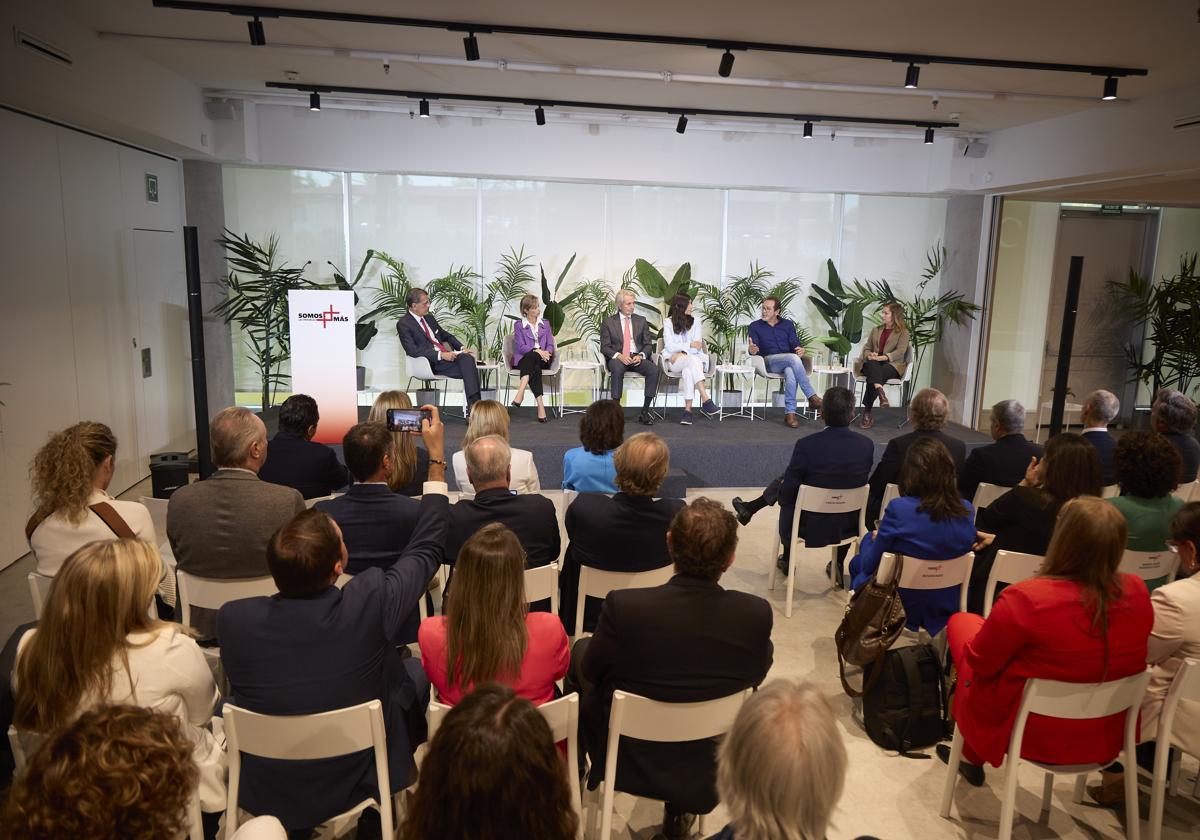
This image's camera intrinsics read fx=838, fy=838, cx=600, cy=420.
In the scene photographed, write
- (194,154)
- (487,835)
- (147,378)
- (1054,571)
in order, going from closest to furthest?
(487,835) → (1054,571) → (147,378) → (194,154)

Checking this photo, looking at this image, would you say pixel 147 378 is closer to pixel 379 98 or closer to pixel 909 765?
pixel 379 98

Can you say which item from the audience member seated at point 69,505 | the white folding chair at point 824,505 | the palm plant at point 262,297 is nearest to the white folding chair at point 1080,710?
the white folding chair at point 824,505

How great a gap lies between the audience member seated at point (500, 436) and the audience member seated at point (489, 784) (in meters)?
2.46

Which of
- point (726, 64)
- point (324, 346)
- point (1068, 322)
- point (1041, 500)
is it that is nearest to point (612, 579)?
point (1041, 500)

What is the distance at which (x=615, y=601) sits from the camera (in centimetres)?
223

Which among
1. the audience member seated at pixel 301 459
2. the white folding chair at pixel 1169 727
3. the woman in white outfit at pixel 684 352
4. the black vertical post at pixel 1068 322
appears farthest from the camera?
the woman in white outfit at pixel 684 352

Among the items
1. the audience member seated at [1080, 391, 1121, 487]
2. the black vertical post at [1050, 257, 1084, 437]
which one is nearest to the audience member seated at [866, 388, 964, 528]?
the audience member seated at [1080, 391, 1121, 487]

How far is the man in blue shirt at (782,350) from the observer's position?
8.02 metres

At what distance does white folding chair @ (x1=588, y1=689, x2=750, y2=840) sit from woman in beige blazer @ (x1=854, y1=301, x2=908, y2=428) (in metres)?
6.21

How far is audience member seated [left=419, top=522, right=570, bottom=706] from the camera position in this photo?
2143mm

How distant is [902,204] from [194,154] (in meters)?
7.34

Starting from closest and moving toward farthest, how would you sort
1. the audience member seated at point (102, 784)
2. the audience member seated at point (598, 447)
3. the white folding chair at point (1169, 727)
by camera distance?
1. the audience member seated at point (102, 784)
2. the white folding chair at point (1169, 727)
3. the audience member seated at point (598, 447)

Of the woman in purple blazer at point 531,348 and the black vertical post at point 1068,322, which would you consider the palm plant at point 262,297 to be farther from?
the black vertical post at point 1068,322

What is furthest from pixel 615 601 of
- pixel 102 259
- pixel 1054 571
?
pixel 102 259
